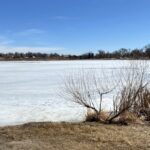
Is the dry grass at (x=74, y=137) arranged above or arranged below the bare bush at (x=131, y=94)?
below

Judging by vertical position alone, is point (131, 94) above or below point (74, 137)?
above

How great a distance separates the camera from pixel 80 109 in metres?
9.81

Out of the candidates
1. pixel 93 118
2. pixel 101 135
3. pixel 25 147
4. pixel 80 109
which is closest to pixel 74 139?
pixel 101 135

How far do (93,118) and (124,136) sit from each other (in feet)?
5.61

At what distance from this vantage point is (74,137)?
620 cm

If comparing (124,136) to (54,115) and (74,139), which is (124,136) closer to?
(74,139)

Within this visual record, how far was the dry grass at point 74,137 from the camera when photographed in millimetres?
5609

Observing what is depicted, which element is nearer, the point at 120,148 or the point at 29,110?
the point at 120,148

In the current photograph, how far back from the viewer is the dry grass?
Result: 561cm

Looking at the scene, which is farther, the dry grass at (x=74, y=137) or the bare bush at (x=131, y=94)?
the bare bush at (x=131, y=94)

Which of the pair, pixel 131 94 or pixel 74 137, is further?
pixel 131 94

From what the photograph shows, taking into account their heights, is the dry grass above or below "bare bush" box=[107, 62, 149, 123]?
below

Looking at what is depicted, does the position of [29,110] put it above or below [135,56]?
below

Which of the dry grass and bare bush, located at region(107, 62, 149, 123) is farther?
bare bush, located at region(107, 62, 149, 123)
